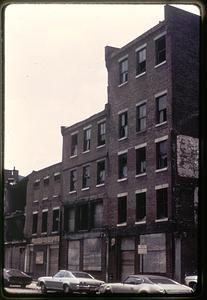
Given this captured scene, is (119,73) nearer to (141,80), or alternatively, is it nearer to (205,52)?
(141,80)

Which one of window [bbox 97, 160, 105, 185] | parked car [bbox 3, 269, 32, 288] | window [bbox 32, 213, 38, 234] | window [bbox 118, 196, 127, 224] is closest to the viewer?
parked car [bbox 3, 269, 32, 288]

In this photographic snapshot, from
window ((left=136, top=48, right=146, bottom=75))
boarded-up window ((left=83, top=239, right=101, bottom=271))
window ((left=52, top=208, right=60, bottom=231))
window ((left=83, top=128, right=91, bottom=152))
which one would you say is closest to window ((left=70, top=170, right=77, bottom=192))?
window ((left=83, top=128, right=91, bottom=152))

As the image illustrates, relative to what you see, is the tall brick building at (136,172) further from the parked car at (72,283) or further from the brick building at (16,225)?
the parked car at (72,283)

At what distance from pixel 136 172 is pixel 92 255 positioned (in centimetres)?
611

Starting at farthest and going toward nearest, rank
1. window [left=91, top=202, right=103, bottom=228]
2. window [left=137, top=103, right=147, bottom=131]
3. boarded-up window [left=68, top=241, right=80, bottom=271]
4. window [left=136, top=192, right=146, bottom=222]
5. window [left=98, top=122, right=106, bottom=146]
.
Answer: boarded-up window [left=68, top=241, right=80, bottom=271] → window [left=98, top=122, right=106, bottom=146] → window [left=91, top=202, right=103, bottom=228] → window [left=137, top=103, right=147, bottom=131] → window [left=136, top=192, right=146, bottom=222]

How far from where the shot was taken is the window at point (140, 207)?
931 inches

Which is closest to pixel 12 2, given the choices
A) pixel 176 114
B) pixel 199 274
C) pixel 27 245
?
pixel 199 274

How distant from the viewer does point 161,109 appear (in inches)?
932

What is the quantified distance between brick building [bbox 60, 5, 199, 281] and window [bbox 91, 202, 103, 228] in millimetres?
57

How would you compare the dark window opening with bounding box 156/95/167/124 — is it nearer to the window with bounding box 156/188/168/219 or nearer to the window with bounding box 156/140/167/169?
the window with bounding box 156/140/167/169

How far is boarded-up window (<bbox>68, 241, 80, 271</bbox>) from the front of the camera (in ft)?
94.3

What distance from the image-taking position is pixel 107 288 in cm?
1494

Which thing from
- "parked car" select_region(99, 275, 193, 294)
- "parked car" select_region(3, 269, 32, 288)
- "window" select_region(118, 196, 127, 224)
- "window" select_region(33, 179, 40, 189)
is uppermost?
"window" select_region(33, 179, 40, 189)

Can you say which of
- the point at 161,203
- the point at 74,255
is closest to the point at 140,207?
the point at 161,203
